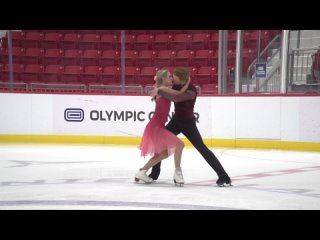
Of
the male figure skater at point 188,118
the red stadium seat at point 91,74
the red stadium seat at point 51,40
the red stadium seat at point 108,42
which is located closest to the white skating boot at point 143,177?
the male figure skater at point 188,118

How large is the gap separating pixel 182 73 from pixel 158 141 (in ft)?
2.56

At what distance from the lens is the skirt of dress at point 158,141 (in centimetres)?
513

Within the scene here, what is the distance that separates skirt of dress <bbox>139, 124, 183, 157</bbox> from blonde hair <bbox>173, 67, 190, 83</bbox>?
60 cm

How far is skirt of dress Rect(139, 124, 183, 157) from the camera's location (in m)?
5.13

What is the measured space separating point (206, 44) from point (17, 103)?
629 cm

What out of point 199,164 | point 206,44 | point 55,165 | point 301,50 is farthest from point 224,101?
point 206,44

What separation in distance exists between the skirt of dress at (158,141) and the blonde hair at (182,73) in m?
0.60

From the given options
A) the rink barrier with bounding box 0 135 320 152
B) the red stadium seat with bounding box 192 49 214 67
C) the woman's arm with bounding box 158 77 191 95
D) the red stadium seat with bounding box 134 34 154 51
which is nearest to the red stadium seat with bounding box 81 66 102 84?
the red stadium seat with bounding box 134 34 154 51

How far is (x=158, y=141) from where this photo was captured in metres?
5.15

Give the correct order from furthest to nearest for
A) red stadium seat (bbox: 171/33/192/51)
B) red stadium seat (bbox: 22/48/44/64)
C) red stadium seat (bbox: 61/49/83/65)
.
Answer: red stadium seat (bbox: 171/33/192/51) < red stadium seat (bbox: 22/48/44/64) < red stadium seat (bbox: 61/49/83/65)

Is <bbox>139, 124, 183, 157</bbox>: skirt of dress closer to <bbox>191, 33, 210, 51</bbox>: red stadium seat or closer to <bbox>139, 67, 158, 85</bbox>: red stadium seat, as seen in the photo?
<bbox>139, 67, 158, 85</bbox>: red stadium seat

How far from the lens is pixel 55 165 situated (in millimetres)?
6754

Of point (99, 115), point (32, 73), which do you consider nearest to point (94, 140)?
point (99, 115)

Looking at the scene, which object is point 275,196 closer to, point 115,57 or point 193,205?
point 193,205
